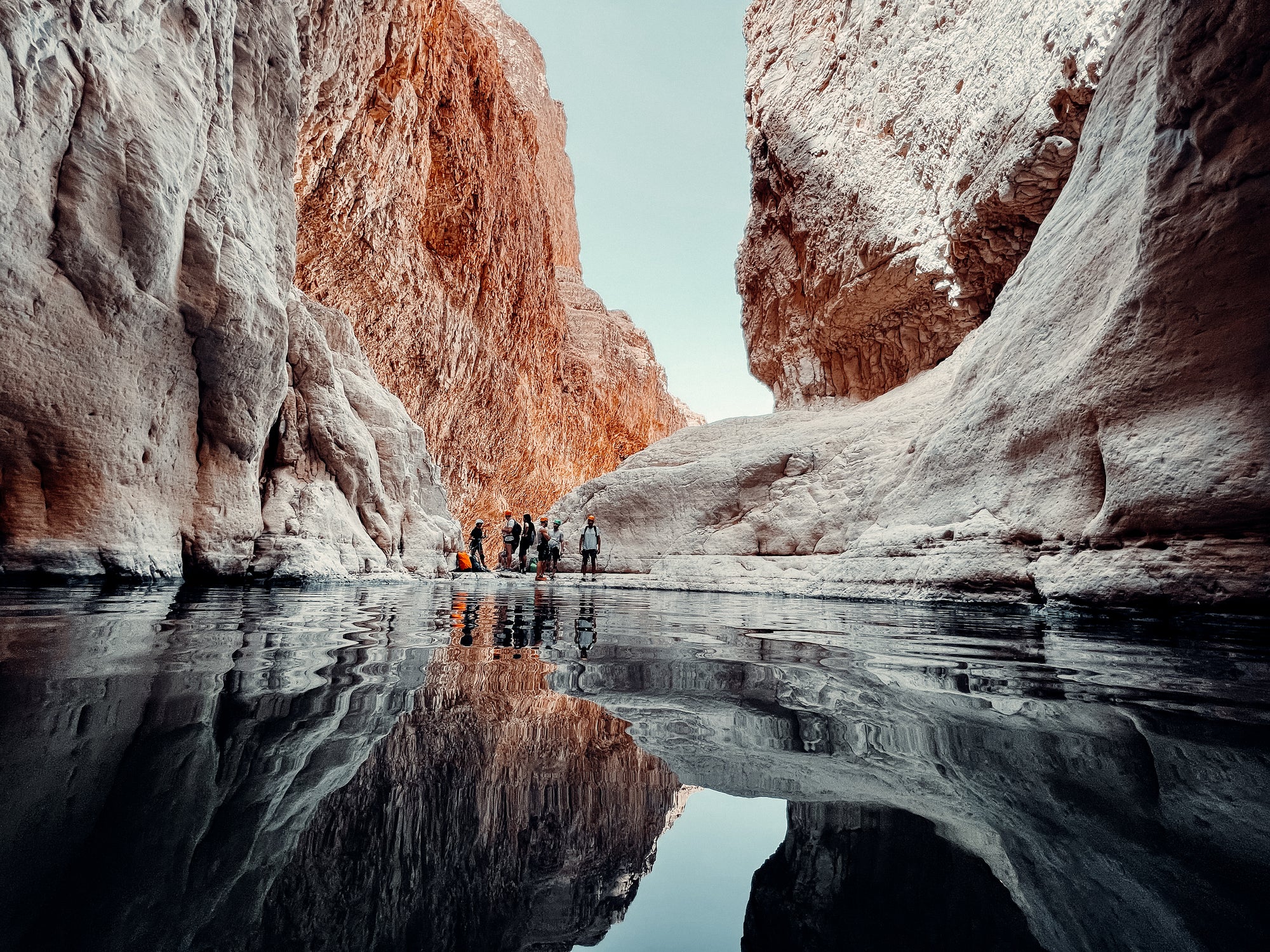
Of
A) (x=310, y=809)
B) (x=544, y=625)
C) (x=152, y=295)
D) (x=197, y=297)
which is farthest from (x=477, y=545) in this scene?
(x=310, y=809)

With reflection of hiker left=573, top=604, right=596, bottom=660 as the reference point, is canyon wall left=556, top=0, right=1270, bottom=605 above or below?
above

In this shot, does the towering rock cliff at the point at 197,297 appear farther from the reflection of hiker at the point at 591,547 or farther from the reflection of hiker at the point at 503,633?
the reflection of hiker at the point at 503,633

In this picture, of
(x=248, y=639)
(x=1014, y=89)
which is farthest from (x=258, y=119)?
(x=1014, y=89)

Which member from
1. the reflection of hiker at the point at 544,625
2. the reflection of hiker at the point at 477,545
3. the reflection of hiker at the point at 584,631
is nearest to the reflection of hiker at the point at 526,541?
the reflection of hiker at the point at 477,545

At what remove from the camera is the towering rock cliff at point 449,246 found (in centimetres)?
1324

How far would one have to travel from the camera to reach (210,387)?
580cm

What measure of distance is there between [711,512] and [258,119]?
24.7 ft

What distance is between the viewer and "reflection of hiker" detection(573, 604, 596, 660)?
211cm

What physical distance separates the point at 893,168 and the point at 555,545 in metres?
9.19

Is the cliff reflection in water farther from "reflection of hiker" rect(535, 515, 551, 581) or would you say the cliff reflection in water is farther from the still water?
"reflection of hiker" rect(535, 515, 551, 581)

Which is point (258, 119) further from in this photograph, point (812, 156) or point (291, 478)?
point (812, 156)

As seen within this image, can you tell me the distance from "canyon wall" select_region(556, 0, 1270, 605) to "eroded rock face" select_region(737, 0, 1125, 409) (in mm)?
946

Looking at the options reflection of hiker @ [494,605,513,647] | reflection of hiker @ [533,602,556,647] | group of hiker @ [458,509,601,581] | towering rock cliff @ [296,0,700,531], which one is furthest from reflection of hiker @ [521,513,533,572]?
reflection of hiker @ [494,605,513,647]

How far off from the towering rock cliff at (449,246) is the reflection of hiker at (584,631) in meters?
9.33
